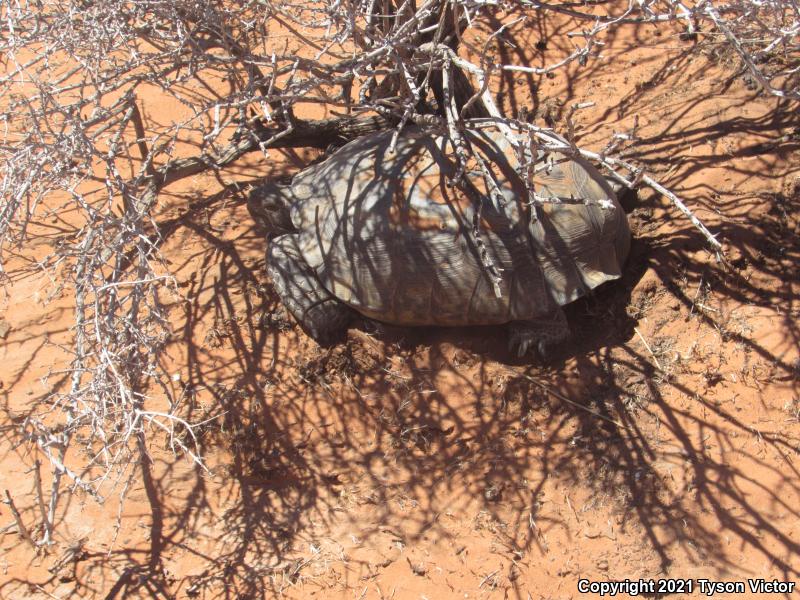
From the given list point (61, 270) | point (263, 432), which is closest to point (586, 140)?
point (263, 432)

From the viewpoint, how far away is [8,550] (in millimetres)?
3566

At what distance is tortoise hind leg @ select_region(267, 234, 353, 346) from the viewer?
4199 millimetres

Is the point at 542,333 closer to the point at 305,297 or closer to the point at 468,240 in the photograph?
the point at 468,240

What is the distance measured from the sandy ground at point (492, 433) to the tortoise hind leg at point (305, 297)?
4.6 inches

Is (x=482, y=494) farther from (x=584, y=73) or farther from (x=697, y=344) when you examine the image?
(x=584, y=73)

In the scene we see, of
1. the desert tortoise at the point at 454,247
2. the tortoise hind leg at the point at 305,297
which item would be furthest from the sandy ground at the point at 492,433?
the desert tortoise at the point at 454,247

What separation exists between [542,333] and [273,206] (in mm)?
2110

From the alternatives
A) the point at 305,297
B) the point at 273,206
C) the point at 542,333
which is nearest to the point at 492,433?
the point at 542,333

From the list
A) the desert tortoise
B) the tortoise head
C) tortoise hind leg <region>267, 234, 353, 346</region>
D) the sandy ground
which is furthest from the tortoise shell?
the tortoise head

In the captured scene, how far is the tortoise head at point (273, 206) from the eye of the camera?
455cm

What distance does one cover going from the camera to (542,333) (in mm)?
4004

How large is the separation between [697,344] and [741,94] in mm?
2070

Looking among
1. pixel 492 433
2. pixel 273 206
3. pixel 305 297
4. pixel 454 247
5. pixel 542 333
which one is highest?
pixel 273 206

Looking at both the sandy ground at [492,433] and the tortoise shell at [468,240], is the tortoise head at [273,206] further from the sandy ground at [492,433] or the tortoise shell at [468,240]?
the tortoise shell at [468,240]
